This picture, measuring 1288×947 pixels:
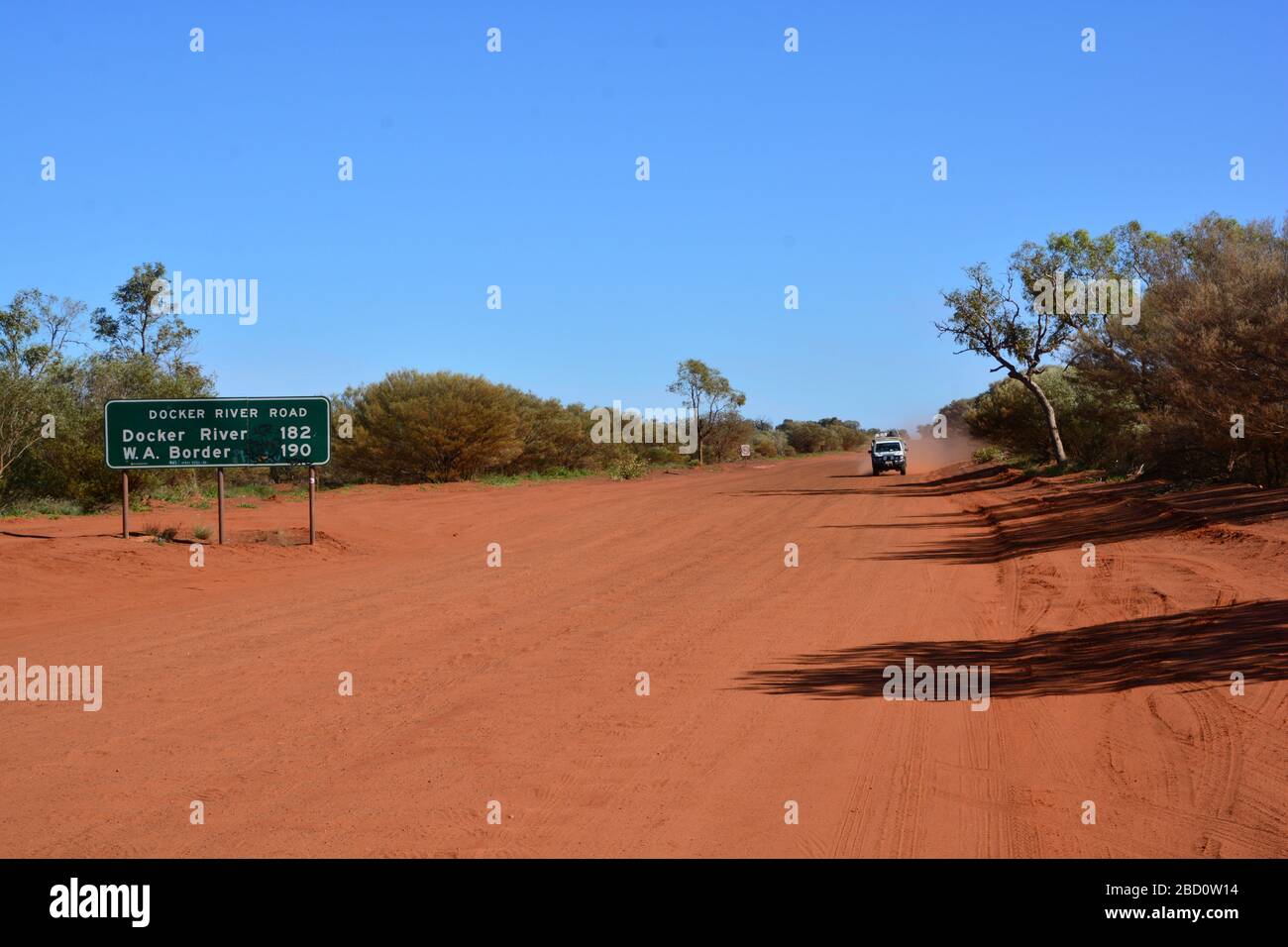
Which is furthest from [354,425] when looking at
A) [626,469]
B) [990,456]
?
[990,456]

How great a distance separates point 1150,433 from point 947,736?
22489 mm

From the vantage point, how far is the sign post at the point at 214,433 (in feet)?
65.1

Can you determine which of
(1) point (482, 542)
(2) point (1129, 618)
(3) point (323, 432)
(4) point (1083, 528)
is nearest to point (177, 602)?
(3) point (323, 432)

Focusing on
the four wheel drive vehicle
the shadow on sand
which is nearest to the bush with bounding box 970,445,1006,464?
the four wheel drive vehicle

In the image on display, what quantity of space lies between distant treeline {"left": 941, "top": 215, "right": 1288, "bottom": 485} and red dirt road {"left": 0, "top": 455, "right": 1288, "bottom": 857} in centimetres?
242

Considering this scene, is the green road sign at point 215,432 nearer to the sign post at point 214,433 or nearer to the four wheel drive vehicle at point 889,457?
the sign post at point 214,433

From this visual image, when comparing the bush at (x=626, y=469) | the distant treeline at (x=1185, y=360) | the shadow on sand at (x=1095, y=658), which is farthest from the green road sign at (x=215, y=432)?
the bush at (x=626, y=469)

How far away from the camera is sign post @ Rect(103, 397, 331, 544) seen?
19828 mm

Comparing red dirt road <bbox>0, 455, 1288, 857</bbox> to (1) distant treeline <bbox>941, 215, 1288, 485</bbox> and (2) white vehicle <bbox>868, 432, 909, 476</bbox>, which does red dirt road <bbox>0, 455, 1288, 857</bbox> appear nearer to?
(1) distant treeline <bbox>941, 215, 1288, 485</bbox>

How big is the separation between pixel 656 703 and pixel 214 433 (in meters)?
13.8
